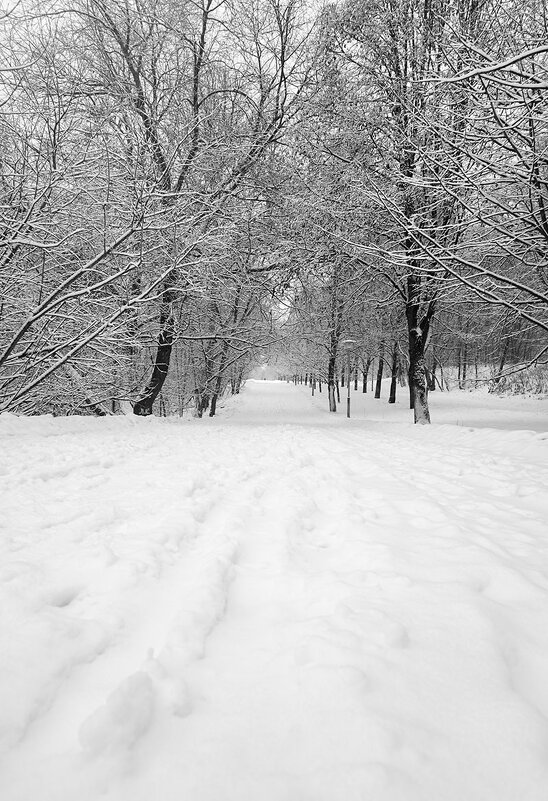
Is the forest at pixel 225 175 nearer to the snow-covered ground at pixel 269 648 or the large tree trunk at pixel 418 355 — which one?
the large tree trunk at pixel 418 355

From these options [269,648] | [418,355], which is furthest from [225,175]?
[269,648]

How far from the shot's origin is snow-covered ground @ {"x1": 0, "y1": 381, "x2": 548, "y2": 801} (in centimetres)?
89

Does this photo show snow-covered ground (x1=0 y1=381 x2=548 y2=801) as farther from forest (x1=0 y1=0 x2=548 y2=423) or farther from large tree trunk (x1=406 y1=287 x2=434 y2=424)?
large tree trunk (x1=406 y1=287 x2=434 y2=424)

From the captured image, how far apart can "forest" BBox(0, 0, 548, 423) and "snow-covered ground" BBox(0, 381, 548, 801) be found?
15.5ft

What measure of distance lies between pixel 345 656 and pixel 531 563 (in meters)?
1.39

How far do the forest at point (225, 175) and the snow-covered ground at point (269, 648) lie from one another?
472cm

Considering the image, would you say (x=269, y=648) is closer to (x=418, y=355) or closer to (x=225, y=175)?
(x=418, y=355)

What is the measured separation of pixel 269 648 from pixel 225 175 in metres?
11.3

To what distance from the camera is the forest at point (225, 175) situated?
5918mm

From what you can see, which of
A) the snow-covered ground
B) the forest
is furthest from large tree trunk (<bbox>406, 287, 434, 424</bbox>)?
the snow-covered ground

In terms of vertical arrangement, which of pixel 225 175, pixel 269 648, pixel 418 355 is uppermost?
pixel 225 175

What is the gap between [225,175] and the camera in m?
10.0

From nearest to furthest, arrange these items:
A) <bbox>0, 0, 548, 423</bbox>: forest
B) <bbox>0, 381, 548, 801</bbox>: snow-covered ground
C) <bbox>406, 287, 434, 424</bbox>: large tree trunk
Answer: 1. <bbox>0, 381, 548, 801</bbox>: snow-covered ground
2. <bbox>0, 0, 548, 423</bbox>: forest
3. <bbox>406, 287, 434, 424</bbox>: large tree trunk

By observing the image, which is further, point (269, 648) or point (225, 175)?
point (225, 175)
